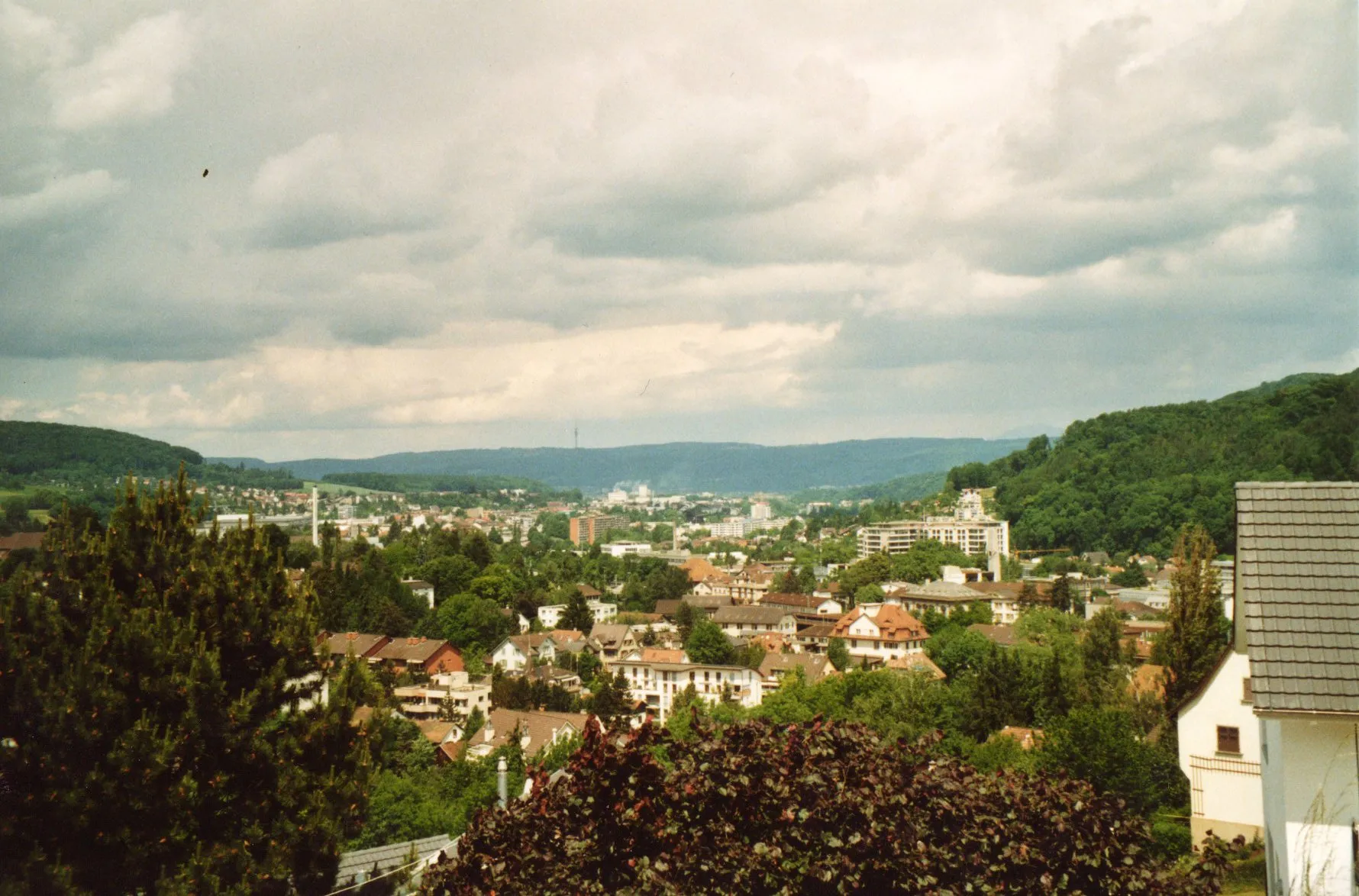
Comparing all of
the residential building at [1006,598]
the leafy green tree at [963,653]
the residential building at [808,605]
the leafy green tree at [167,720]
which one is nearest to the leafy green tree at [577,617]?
the residential building at [808,605]

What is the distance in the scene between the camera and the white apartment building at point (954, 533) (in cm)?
14125

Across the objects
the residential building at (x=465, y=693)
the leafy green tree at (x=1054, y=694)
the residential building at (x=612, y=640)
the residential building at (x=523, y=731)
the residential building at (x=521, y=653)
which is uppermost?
the leafy green tree at (x=1054, y=694)

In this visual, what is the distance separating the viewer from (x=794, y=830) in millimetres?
5211

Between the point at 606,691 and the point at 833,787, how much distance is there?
139 feet

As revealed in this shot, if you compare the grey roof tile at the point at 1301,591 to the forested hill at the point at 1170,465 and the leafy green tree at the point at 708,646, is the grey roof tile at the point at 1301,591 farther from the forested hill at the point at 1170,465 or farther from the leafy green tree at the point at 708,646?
the forested hill at the point at 1170,465

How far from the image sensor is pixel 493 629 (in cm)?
6962

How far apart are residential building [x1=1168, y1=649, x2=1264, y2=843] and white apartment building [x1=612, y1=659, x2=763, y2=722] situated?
4398 cm

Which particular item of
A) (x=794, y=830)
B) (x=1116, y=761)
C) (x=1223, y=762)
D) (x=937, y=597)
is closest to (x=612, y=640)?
(x=937, y=597)

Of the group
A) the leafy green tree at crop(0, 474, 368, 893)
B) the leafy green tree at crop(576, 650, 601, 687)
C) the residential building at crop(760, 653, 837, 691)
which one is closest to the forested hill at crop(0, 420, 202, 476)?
the leafy green tree at crop(576, 650, 601, 687)

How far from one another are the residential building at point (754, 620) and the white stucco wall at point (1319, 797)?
76017mm

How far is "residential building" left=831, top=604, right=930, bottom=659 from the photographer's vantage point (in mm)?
67125

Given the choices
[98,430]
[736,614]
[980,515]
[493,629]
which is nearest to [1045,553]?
[980,515]

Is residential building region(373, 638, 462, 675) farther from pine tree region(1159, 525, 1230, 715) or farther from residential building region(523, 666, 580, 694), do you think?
pine tree region(1159, 525, 1230, 715)

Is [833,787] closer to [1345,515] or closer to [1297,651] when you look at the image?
[1297,651]
